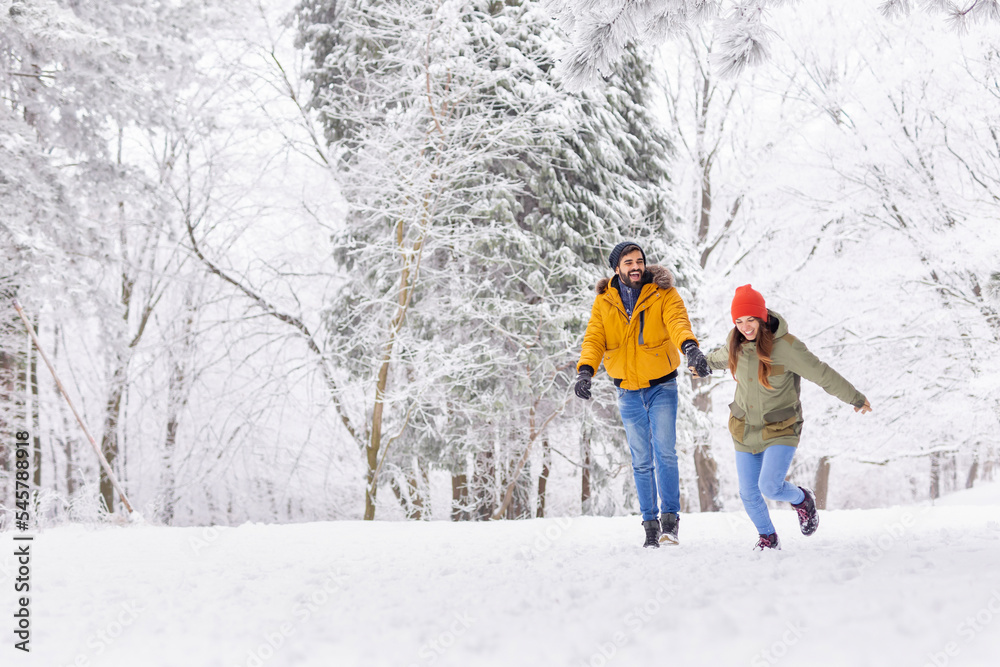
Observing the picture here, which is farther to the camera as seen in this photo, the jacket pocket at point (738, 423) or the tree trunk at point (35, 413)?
the tree trunk at point (35, 413)

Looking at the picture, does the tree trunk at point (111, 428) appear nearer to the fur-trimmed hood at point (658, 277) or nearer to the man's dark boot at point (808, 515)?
the fur-trimmed hood at point (658, 277)

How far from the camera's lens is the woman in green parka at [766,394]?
336 centimetres

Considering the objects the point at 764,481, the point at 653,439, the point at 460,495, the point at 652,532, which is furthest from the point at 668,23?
the point at 460,495

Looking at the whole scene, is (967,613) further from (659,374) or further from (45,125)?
(45,125)

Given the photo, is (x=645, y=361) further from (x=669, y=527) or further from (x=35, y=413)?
(x=35, y=413)

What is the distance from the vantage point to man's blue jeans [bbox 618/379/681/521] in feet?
12.4

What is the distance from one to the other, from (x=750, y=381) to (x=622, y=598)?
1494mm

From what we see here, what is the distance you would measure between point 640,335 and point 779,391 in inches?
31.1

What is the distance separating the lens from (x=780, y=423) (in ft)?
11.2

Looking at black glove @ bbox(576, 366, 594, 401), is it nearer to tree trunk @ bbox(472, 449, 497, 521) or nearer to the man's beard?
the man's beard

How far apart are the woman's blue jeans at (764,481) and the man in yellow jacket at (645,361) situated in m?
0.38

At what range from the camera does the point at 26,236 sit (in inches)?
241

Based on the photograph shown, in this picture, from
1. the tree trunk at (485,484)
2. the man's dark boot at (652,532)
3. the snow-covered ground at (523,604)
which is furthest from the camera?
the tree trunk at (485,484)

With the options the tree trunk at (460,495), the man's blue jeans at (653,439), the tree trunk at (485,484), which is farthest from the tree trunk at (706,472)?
the man's blue jeans at (653,439)
